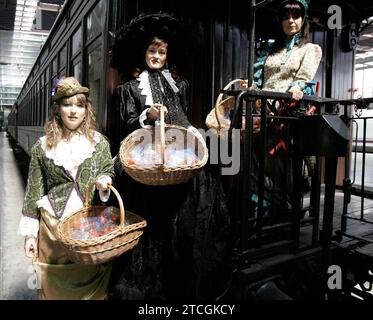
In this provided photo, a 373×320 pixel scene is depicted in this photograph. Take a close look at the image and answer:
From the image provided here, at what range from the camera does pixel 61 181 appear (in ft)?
6.49

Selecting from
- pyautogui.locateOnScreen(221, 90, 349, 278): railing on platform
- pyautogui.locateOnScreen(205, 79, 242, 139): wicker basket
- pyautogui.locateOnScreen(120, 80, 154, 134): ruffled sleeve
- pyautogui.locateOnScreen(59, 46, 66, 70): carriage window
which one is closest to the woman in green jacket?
pyautogui.locateOnScreen(120, 80, 154, 134): ruffled sleeve

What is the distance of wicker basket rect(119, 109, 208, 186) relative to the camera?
1.67 m

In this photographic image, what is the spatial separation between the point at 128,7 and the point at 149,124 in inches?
44.3

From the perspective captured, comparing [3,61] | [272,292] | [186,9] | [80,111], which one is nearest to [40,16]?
[3,61]

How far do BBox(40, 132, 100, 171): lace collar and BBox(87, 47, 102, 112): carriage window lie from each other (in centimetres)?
99

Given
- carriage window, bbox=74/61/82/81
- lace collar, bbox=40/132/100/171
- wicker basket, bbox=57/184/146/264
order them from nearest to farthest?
wicker basket, bbox=57/184/146/264
lace collar, bbox=40/132/100/171
carriage window, bbox=74/61/82/81

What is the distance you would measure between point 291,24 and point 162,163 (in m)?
1.46

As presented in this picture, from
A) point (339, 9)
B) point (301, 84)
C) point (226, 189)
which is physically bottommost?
point (226, 189)

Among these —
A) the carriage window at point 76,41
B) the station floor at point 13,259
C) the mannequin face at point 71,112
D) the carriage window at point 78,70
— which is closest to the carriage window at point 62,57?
the carriage window at point 76,41

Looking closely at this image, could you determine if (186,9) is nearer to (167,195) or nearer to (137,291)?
(167,195)

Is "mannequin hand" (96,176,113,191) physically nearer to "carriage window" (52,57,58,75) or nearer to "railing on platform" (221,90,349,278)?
"railing on platform" (221,90,349,278)

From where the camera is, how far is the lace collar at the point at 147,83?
6.86 ft

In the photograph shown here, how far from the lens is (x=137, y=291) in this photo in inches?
86.1

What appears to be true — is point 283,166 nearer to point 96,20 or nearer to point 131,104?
point 131,104
